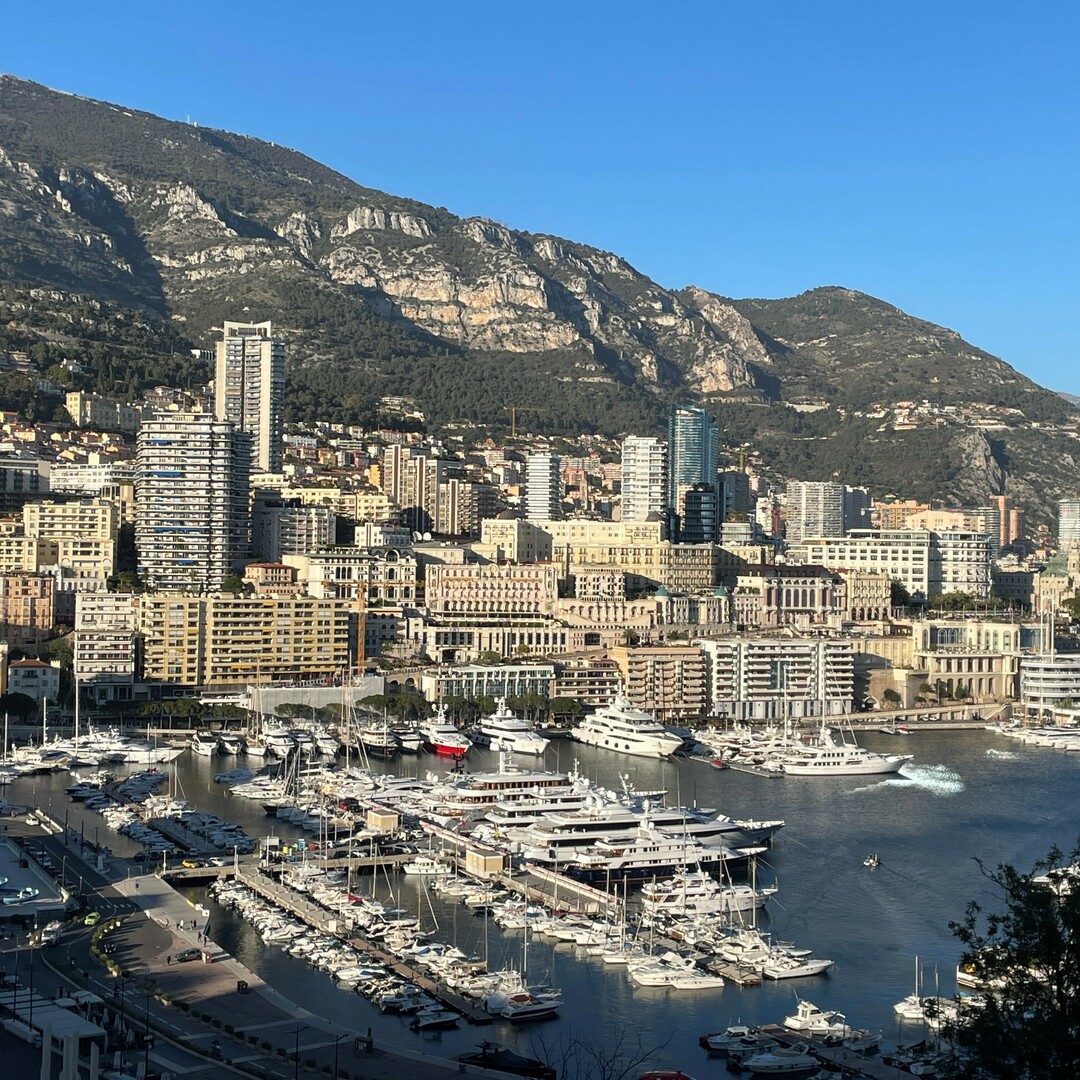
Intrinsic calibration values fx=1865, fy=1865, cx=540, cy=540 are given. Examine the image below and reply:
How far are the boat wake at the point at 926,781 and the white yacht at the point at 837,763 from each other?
397 mm

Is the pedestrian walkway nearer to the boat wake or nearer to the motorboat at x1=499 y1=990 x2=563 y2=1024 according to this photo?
the motorboat at x1=499 y1=990 x2=563 y2=1024

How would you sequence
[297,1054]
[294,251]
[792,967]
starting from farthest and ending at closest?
[294,251] → [792,967] → [297,1054]

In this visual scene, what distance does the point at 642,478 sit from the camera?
261 ft

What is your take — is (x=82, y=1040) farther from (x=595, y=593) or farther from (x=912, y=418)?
(x=912, y=418)

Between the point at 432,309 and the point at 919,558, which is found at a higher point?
the point at 432,309

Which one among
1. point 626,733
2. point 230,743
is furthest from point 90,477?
point 626,733

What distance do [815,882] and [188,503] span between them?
34.8m

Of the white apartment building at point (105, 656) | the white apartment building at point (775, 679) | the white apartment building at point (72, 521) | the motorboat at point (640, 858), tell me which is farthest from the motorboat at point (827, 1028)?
the white apartment building at point (72, 521)

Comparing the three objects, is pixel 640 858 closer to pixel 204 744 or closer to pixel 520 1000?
pixel 520 1000

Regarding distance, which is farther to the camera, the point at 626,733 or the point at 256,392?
the point at 256,392

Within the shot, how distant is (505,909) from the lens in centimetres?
2634

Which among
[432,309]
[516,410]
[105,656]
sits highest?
[432,309]

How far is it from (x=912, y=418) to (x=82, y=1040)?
11396cm

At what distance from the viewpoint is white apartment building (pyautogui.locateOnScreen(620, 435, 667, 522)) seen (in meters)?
78.8
